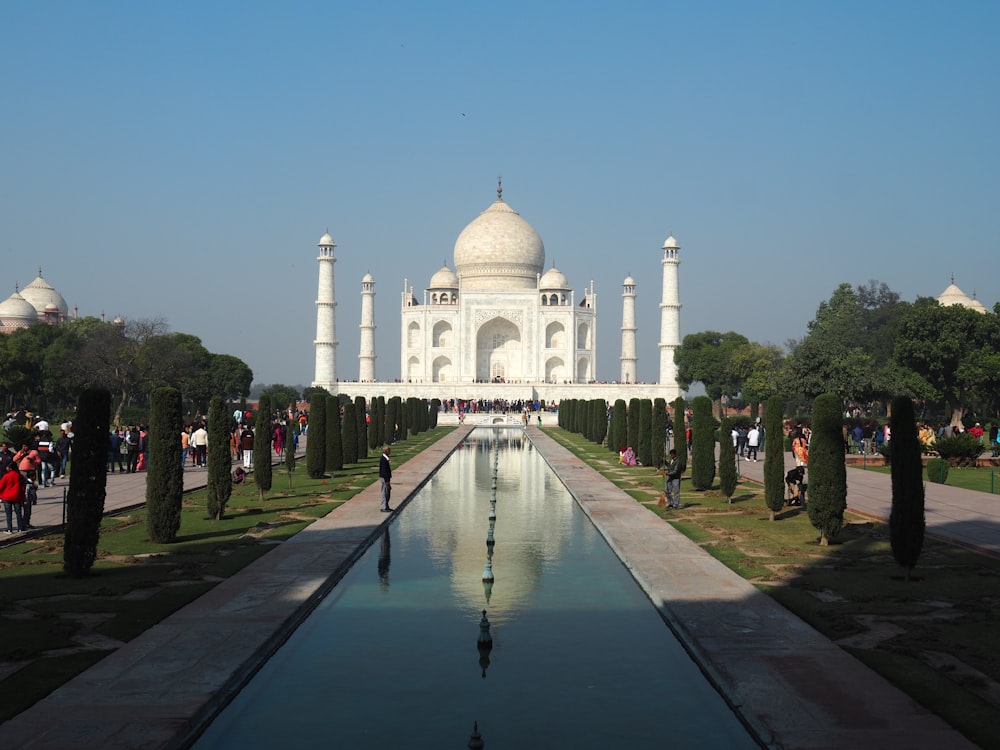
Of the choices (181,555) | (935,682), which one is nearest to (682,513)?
(181,555)

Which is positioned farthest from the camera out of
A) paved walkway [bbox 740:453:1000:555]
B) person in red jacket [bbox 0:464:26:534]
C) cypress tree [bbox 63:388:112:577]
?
paved walkway [bbox 740:453:1000:555]

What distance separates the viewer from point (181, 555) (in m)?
11.1

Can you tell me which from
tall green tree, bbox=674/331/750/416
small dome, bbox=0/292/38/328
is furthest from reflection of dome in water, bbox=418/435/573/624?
small dome, bbox=0/292/38/328

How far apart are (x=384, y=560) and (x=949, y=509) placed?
27.9ft

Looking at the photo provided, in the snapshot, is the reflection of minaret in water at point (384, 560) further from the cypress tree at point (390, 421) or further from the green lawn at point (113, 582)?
the cypress tree at point (390, 421)

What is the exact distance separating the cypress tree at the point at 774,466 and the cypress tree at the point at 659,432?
7.81 metres

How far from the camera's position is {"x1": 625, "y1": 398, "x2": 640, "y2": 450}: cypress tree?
2534 centimetres

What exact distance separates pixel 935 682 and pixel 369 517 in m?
9.04

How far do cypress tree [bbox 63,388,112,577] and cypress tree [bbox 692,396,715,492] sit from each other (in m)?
10.0

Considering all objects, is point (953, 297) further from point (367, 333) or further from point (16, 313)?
point (16, 313)

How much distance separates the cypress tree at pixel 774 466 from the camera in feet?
45.5

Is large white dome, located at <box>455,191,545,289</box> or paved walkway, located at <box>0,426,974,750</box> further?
large white dome, located at <box>455,191,545,289</box>

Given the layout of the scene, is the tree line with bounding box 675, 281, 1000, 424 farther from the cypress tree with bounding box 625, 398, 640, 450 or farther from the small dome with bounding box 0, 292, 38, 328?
the small dome with bounding box 0, 292, 38, 328

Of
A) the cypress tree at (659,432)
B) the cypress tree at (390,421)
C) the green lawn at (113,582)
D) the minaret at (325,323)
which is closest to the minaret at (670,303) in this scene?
the minaret at (325,323)
